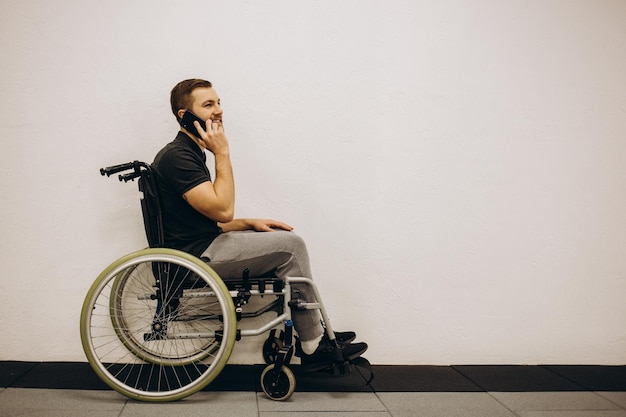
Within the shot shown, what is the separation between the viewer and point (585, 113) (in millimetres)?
2389

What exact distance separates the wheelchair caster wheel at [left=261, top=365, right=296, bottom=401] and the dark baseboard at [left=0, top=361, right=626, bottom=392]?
132 millimetres

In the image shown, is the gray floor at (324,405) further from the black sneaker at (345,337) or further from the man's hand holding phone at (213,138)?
the man's hand holding phone at (213,138)

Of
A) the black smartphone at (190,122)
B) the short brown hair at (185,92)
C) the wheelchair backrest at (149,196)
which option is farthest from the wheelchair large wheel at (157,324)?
the short brown hair at (185,92)

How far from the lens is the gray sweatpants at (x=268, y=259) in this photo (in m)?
1.87

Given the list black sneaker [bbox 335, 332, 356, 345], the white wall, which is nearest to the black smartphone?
the white wall

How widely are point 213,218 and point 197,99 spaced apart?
1.54 feet

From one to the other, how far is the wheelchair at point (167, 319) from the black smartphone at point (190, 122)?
21 centimetres

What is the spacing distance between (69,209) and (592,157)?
2444mm

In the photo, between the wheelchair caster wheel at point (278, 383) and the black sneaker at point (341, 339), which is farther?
the black sneaker at point (341, 339)

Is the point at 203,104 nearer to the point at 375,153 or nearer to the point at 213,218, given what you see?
the point at 213,218

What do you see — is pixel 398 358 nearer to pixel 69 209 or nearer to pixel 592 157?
pixel 592 157

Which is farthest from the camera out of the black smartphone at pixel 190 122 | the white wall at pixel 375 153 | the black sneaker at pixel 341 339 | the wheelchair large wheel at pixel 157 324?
the white wall at pixel 375 153

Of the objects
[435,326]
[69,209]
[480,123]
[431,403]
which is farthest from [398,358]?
[69,209]

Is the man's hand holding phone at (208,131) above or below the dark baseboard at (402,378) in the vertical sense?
above
